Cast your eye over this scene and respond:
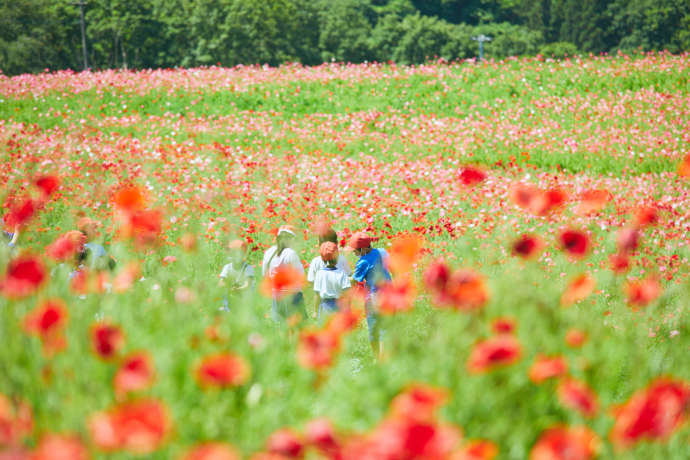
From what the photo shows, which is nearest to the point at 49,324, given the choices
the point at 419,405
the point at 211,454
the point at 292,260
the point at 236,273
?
the point at 211,454

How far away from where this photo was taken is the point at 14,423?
6.23 feet

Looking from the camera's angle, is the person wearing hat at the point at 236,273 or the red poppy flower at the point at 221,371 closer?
the red poppy flower at the point at 221,371

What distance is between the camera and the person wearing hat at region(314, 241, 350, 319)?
6.39m

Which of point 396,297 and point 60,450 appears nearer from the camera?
point 60,450

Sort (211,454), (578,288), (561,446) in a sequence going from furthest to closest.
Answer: (578,288) < (561,446) < (211,454)

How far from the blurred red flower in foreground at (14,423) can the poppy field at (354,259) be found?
12mm

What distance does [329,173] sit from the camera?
11875 millimetres

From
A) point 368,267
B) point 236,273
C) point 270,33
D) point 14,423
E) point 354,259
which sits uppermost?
point 270,33

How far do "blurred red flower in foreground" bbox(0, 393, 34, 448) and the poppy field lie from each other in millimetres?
12

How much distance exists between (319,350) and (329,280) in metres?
4.16

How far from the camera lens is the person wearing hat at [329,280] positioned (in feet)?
21.0

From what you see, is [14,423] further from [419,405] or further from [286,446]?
[419,405]

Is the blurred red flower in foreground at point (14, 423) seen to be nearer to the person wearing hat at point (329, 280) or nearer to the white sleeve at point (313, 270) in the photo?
the person wearing hat at point (329, 280)

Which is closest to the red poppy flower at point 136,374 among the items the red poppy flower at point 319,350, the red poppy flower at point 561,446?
the red poppy flower at point 319,350
